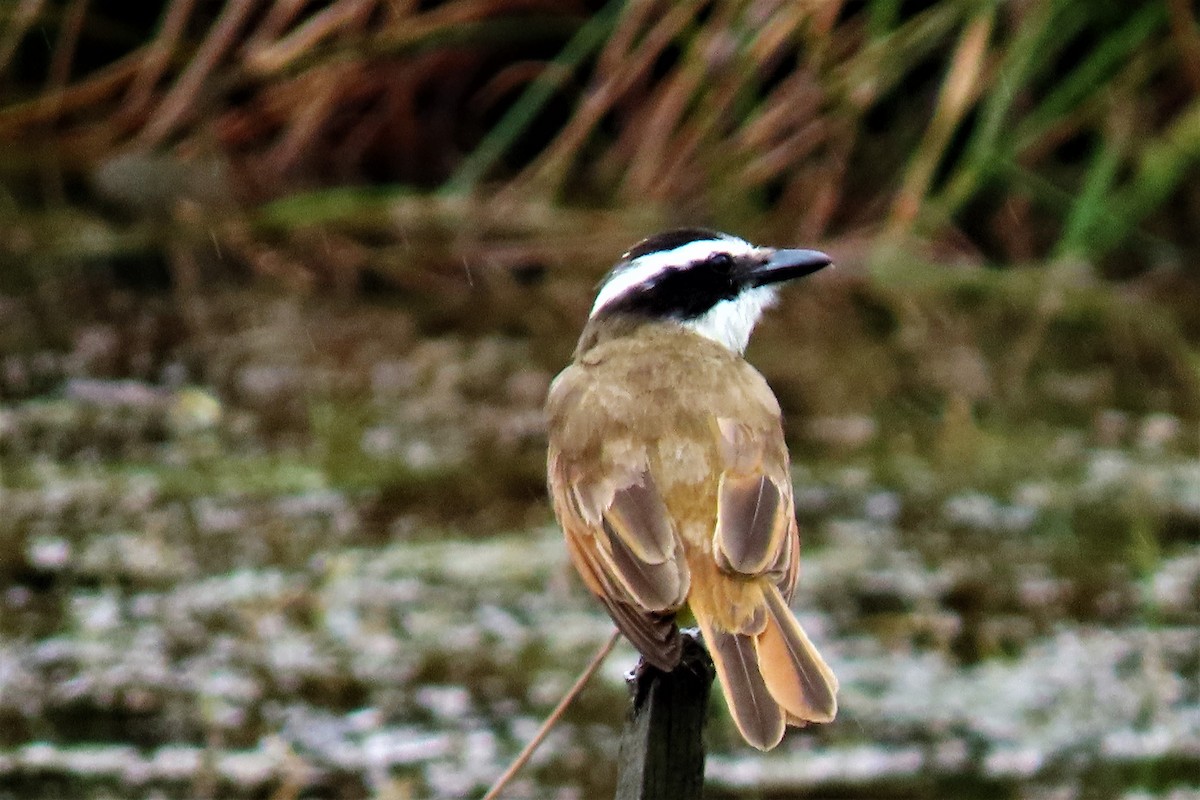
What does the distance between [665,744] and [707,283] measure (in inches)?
78.6

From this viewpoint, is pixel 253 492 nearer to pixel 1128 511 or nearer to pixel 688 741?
pixel 1128 511

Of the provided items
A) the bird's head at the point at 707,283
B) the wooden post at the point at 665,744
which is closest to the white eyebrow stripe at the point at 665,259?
the bird's head at the point at 707,283

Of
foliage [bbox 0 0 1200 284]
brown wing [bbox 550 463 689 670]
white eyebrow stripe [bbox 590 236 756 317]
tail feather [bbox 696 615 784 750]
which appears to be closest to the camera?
tail feather [bbox 696 615 784 750]

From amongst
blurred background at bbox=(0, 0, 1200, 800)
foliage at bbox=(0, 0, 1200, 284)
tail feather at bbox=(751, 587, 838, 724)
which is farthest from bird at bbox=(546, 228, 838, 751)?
foliage at bbox=(0, 0, 1200, 284)

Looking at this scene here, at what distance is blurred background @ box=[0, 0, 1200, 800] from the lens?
5.89m

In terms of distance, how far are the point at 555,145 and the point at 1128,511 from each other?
3788 millimetres

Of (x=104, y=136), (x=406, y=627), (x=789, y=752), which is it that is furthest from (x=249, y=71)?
(x=789, y=752)

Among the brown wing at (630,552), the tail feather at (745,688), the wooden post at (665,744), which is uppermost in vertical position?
the brown wing at (630,552)

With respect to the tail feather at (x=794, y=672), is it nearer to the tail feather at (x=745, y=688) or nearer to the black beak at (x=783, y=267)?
the tail feather at (x=745, y=688)

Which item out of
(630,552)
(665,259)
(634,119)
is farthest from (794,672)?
(634,119)

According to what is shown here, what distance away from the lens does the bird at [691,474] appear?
12.1 feet

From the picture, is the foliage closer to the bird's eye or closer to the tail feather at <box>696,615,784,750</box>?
the bird's eye

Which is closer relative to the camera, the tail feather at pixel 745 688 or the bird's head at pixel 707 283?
the tail feather at pixel 745 688

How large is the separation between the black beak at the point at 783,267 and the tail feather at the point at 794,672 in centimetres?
123
